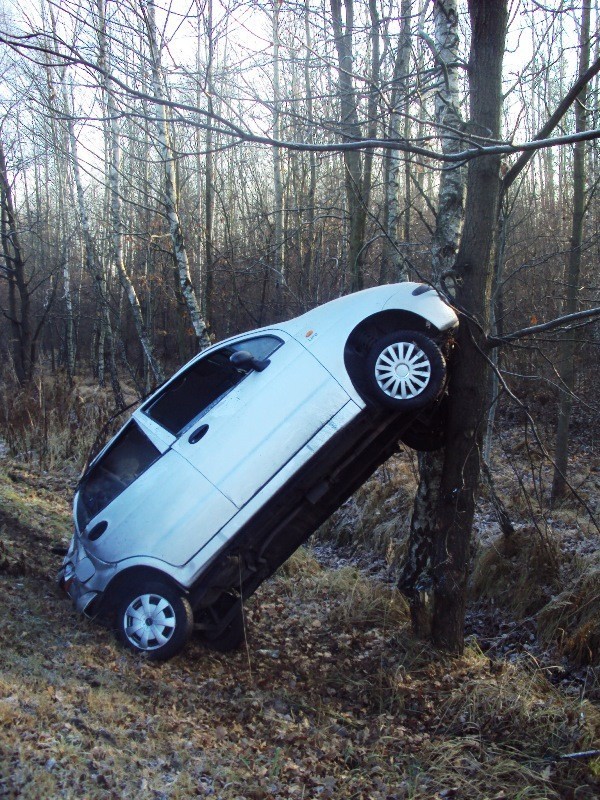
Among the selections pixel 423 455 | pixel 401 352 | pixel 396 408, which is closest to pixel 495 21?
pixel 401 352

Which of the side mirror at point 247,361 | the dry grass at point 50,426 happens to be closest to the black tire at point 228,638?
the side mirror at point 247,361

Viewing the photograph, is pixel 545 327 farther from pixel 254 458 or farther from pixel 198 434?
pixel 198 434

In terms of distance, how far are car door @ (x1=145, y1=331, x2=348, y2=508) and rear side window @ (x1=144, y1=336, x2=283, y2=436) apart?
4cm

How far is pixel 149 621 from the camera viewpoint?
17.2ft

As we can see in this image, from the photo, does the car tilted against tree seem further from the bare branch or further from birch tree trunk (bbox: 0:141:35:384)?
birch tree trunk (bbox: 0:141:35:384)

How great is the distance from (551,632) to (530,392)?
29.6ft

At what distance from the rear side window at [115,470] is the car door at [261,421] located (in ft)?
1.46

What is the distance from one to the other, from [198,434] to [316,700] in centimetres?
213

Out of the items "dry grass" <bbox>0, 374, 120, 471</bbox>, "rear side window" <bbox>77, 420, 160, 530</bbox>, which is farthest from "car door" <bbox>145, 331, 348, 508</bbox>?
"dry grass" <bbox>0, 374, 120, 471</bbox>

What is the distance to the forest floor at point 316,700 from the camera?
390 centimetres

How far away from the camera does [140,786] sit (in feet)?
11.9

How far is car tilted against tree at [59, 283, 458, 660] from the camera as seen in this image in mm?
5125

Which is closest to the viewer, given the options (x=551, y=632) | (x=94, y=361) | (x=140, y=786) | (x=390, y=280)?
(x=140, y=786)

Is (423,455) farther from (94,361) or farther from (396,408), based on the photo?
(94,361)
